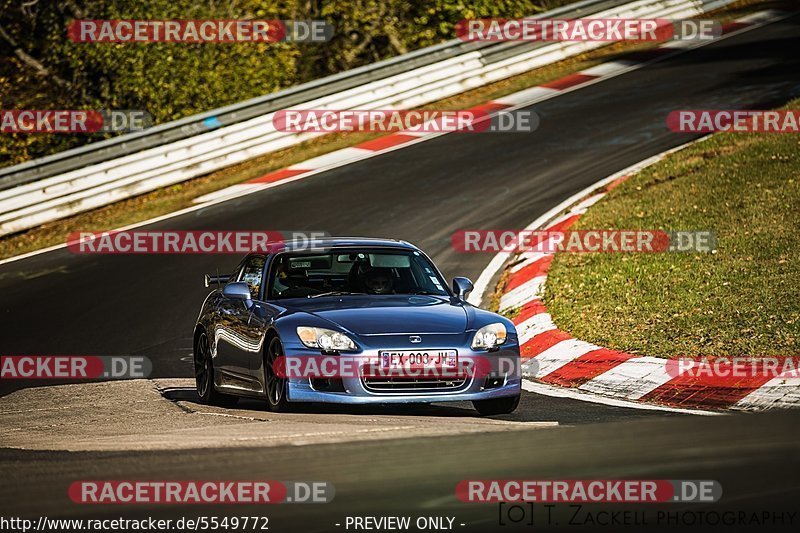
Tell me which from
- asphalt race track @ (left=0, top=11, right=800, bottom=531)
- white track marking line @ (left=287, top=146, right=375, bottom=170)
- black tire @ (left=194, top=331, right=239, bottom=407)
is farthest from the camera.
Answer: white track marking line @ (left=287, top=146, right=375, bottom=170)

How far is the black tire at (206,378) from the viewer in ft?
34.4

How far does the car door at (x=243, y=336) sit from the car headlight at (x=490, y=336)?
5.26 ft

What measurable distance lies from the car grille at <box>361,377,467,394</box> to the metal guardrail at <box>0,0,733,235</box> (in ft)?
42.0

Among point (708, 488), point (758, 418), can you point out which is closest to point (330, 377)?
point (758, 418)

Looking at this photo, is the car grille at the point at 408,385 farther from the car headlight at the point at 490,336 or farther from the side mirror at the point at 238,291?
the side mirror at the point at 238,291

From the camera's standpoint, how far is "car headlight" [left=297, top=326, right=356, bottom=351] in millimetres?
8680

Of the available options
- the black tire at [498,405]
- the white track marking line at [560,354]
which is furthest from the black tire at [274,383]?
the white track marking line at [560,354]

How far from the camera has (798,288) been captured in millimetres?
11469

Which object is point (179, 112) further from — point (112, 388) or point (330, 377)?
point (330, 377)

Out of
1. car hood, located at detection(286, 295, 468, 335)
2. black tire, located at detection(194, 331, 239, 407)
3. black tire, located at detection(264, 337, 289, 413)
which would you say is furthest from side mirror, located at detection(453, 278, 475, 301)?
black tire, located at detection(194, 331, 239, 407)

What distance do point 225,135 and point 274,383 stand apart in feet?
45.8

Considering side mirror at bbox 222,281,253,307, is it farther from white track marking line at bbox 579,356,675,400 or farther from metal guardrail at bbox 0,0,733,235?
metal guardrail at bbox 0,0,733,235

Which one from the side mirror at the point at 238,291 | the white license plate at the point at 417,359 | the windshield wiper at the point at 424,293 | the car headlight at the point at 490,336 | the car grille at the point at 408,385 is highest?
the side mirror at the point at 238,291

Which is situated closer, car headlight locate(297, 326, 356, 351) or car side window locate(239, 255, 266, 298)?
car headlight locate(297, 326, 356, 351)
